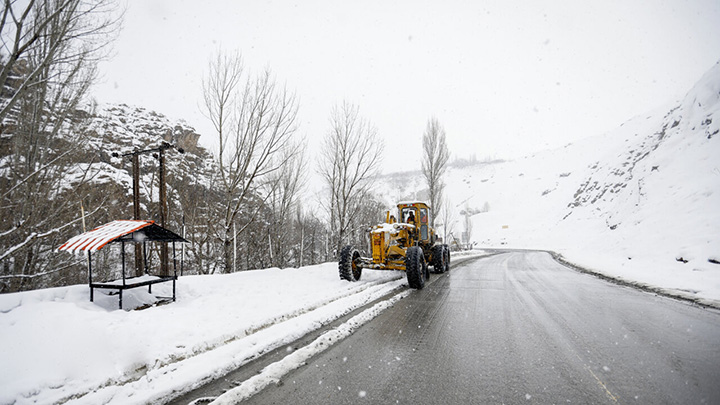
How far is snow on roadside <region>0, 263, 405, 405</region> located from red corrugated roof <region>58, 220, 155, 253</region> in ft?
2.40

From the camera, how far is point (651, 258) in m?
14.5

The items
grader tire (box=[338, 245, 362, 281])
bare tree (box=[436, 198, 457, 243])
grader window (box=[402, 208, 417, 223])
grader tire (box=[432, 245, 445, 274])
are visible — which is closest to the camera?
grader tire (box=[338, 245, 362, 281])

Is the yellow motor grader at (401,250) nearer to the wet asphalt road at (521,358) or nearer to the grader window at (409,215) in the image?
the grader window at (409,215)

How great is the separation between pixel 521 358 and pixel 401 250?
663 centimetres

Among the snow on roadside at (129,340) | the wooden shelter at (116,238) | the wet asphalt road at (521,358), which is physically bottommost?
the wet asphalt road at (521,358)

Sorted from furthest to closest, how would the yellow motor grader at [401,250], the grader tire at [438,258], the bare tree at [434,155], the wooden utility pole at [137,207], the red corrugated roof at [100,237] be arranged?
1. the bare tree at [434,155]
2. the grader tire at [438,258]
3. the wooden utility pole at [137,207]
4. the yellow motor grader at [401,250]
5. the red corrugated roof at [100,237]

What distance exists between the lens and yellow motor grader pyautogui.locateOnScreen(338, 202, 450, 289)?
9.09m

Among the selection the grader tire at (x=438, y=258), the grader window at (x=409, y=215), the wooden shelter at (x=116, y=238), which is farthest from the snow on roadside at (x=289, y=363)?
the grader tire at (x=438, y=258)

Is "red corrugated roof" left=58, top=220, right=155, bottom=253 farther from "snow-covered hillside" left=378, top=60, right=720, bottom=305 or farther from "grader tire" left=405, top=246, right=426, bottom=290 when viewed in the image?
"snow-covered hillside" left=378, top=60, right=720, bottom=305

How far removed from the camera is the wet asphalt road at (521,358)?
300 centimetres

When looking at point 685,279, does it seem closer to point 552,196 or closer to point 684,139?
point 684,139

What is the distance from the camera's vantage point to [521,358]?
3.90 meters

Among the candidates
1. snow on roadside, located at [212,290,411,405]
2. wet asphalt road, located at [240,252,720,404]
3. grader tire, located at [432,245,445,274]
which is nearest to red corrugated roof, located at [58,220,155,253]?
snow on roadside, located at [212,290,411,405]

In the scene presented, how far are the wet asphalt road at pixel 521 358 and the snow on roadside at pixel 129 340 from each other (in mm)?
1020
